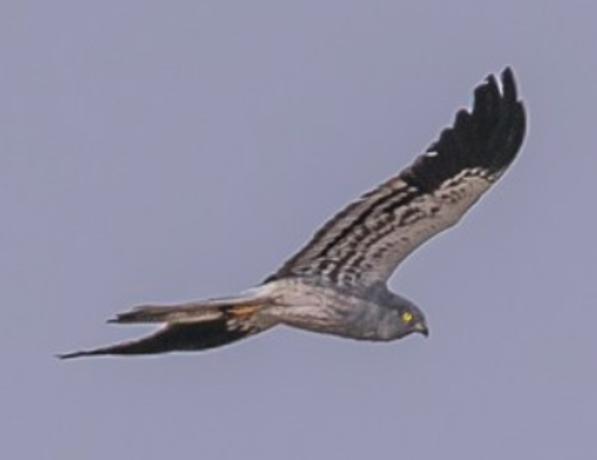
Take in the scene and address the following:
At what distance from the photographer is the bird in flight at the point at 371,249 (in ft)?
36.8

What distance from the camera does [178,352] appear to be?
11.4m

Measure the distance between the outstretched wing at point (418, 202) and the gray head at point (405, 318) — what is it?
28 centimetres

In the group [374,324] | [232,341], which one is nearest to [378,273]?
[374,324]

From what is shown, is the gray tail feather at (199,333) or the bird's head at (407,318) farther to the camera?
the bird's head at (407,318)

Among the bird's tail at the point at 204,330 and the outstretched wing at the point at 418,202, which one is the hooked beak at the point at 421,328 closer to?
the outstretched wing at the point at 418,202

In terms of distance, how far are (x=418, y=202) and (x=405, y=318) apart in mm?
969

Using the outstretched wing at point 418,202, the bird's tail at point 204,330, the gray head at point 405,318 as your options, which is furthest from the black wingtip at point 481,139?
the bird's tail at point 204,330

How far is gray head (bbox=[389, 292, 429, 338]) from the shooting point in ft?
38.3

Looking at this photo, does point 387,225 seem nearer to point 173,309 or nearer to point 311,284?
point 311,284

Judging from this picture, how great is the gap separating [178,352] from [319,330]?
3.48 ft

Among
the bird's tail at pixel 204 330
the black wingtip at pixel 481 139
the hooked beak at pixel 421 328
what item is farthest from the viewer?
the hooked beak at pixel 421 328

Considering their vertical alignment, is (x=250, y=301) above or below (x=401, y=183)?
below

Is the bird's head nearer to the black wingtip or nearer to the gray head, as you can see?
the gray head

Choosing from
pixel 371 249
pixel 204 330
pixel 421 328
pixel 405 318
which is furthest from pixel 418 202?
pixel 204 330
